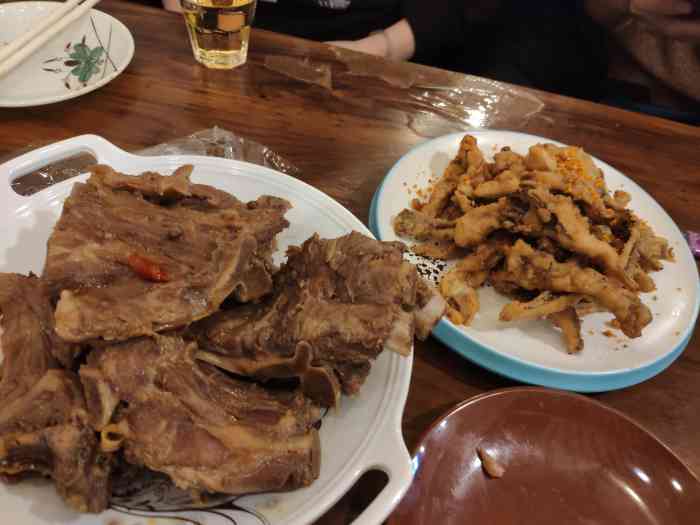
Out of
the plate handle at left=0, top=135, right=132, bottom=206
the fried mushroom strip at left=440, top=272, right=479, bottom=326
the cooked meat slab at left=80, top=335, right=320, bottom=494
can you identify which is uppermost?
the plate handle at left=0, top=135, right=132, bottom=206

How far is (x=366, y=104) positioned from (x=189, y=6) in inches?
35.2

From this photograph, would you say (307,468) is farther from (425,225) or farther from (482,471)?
(425,225)

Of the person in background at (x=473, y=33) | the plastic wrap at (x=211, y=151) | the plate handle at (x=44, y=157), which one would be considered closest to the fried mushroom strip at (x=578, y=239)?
the plastic wrap at (x=211, y=151)

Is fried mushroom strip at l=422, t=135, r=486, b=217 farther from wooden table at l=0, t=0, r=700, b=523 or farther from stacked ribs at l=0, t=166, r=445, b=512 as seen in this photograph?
stacked ribs at l=0, t=166, r=445, b=512

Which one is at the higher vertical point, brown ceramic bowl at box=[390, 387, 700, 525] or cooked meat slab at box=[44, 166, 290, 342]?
cooked meat slab at box=[44, 166, 290, 342]

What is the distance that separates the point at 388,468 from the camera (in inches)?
39.2

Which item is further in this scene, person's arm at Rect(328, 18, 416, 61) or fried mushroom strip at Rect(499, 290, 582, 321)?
person's arm at Rect(328, 18, 416, 61)

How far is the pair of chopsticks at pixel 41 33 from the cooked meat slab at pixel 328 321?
1.71 m

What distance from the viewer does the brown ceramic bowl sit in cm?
118

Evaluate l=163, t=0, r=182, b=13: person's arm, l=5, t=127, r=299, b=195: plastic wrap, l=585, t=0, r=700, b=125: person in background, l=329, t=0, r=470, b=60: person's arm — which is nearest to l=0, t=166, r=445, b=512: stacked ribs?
l=5, t=127, r=299, b=195: plastic wrap

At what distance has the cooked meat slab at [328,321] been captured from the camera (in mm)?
1035

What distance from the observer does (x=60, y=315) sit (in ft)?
3.05

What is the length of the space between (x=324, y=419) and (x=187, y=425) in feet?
0.98

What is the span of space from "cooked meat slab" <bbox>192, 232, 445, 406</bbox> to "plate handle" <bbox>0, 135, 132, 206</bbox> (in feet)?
2.25
